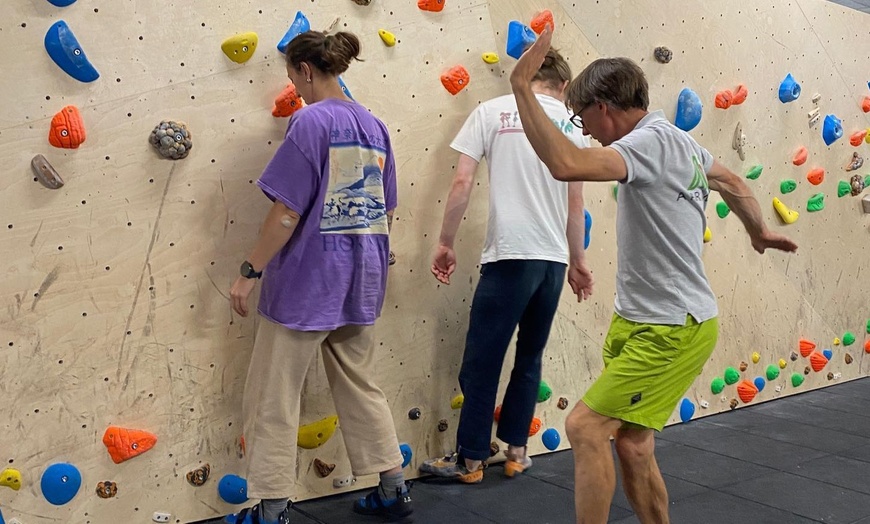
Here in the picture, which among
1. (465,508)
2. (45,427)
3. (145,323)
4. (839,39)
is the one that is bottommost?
(465,508)

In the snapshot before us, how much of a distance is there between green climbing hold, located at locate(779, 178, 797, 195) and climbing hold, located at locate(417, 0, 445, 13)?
2099mm

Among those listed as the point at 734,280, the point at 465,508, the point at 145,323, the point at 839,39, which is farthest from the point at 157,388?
the point at 839,39

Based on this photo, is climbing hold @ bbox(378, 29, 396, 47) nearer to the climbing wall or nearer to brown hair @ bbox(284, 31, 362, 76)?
the climbing wall

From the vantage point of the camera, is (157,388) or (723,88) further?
(723,88)

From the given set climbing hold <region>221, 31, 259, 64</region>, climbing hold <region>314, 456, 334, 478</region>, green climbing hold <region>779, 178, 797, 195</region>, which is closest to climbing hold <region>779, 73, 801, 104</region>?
green climbing hold <region>779, 178, 797, 195</region>

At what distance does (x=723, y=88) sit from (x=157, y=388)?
2.74 metres

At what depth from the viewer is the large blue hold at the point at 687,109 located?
3.65 metres

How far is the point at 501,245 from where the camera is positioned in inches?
110

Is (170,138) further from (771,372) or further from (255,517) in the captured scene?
(771,372)

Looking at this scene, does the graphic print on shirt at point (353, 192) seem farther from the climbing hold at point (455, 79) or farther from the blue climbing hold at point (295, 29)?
the climbing hold at point (455, 79)

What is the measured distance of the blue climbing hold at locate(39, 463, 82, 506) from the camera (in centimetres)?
226

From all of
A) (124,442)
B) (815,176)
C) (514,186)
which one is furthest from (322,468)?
(815,176)

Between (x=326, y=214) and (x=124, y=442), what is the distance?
2.69ft

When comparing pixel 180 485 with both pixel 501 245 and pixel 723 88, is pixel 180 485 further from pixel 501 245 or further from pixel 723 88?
pixel 723 88
